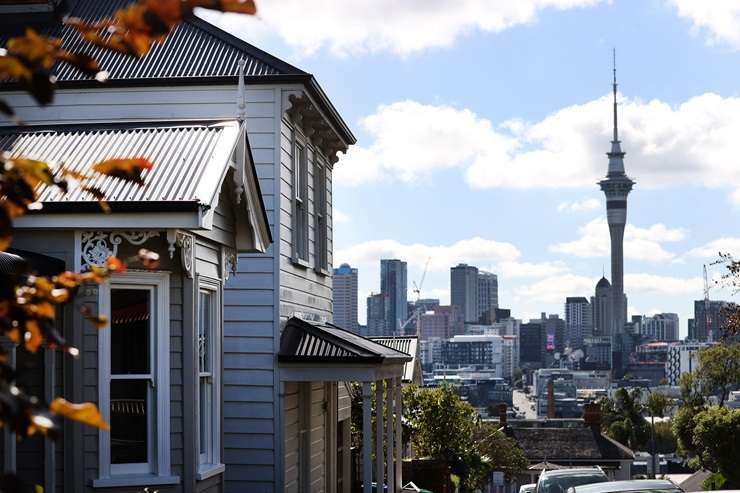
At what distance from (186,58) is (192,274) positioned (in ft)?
27.7

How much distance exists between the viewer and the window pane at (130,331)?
39.1 feet

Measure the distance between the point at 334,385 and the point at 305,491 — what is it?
11.7ft

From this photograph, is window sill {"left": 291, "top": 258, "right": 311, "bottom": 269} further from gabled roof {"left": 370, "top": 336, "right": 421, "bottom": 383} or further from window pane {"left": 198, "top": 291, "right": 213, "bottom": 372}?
gabled roof {"left": 370, "top": 336, "right": 421, "bottom": 383}

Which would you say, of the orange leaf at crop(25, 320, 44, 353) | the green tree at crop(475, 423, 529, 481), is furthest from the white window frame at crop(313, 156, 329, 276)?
the green tree at crop(475, 423, 529, 481)

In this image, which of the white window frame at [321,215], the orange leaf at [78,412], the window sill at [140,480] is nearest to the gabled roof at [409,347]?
the white window frame at [321,215]

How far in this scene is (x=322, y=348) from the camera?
61.9ft

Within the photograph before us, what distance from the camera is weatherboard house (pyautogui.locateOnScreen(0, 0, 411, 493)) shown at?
1152 cm

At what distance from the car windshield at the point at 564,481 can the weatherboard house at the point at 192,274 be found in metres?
3.16

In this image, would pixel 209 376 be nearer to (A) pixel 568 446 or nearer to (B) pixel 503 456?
(B) pixel 503 456

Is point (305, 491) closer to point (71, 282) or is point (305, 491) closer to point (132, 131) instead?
point (132, 131)

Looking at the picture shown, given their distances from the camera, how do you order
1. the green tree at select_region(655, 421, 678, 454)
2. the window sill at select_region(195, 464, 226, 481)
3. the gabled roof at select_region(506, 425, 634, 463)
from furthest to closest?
the green tree at select_region(655, 421, 678, 454) → the gabled roof at select_region(506, 425, 634, 463) → the window sill at select_region(195, 464, 226, 481)

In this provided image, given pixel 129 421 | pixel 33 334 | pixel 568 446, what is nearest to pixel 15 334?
pixel 33 334

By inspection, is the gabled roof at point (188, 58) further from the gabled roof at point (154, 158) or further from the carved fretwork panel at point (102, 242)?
the carved fretwork panel at point (102, 242)

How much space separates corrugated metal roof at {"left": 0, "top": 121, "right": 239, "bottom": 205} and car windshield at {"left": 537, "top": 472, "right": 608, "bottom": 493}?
12.7 meters
